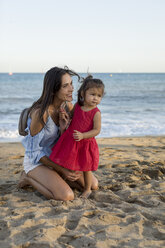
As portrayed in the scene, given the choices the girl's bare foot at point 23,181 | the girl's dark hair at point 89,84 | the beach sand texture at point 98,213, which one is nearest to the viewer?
the beach sand texture at point 98,213

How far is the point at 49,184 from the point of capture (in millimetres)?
3232

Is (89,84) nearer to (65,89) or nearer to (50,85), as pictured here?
(65,89)

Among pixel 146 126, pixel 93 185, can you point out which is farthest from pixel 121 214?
pixel 146 126

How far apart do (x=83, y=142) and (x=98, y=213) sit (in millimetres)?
830

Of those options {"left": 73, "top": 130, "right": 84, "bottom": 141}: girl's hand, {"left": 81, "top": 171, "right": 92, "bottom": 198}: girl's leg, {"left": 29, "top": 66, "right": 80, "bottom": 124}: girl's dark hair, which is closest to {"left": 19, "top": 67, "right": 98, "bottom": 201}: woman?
{"left": 29, "top": 66, "right": 80, "bottom": 124}: girl's dark hair

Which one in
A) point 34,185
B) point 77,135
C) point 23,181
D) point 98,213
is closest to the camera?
point 98,213

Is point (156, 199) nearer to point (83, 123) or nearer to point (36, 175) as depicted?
point (83, 123)

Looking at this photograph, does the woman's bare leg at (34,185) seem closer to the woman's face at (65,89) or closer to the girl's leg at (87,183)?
the girl's leg at (87,183)

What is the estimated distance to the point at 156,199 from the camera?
3094 mm

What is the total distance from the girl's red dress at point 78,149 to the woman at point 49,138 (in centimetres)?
15

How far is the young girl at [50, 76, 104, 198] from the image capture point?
3146 mm

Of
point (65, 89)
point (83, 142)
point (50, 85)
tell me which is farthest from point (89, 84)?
point (83, 142)

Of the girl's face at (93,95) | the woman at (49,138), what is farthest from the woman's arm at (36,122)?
the girl's face at (93,95)

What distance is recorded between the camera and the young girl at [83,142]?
315 cm
